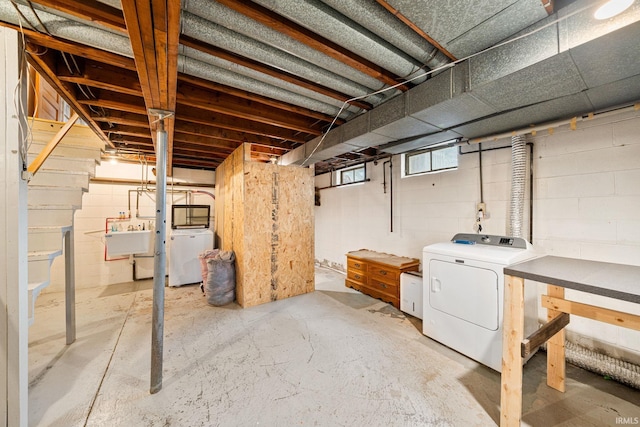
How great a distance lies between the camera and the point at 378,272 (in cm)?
370

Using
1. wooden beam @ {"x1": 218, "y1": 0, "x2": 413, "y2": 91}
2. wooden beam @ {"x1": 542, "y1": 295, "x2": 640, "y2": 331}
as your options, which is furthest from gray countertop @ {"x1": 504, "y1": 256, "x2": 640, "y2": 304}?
wooden beam @ {"x1": 218, "y1": 0, "x2": 413, "y2": 91}

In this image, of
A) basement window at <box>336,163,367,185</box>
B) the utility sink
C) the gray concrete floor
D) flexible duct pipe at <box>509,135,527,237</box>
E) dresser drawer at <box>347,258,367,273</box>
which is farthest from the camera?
basement window at <box>336,163,367,185</box>

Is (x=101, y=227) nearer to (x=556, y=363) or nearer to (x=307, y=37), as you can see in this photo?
(x=307, y=37)

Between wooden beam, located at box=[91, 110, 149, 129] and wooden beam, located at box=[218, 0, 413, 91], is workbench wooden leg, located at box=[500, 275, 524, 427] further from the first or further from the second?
Answer: wooden beam, located at box=[91, 110, 149, 129]

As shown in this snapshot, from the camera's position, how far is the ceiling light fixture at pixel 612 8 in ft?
3.50

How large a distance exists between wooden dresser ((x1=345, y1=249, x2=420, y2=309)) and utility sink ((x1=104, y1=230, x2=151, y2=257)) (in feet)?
11.8

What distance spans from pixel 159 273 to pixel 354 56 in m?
2.25

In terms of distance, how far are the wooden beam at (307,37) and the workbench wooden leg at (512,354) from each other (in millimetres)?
1757

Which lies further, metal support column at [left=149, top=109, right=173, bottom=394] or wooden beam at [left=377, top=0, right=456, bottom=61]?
metal support column at [left=149, top=109, right=173, bottom=394]

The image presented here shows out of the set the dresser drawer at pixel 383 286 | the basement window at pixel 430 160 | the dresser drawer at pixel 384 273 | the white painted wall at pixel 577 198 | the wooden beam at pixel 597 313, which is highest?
the basement window at pixel 430 160

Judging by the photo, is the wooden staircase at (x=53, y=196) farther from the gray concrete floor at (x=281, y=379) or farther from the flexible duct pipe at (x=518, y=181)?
the flexible duct pipe at (x=518, y=181)

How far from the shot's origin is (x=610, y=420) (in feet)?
5.12

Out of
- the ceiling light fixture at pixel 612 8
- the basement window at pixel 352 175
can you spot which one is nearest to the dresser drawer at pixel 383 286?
the basement window at pixel 352 175
